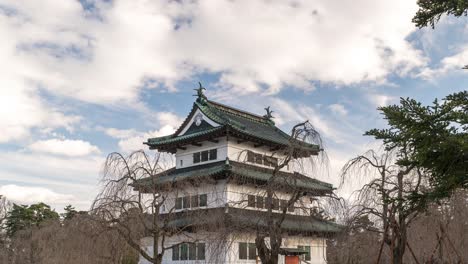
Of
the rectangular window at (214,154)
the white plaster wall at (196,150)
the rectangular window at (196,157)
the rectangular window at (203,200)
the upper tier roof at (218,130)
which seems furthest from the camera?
the rectangular window at (196,157)

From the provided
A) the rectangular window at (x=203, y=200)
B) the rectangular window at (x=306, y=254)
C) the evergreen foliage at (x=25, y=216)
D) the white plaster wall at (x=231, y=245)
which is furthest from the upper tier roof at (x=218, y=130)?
the evergreen foliage at (x=25, y=216)

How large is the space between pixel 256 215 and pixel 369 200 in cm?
683

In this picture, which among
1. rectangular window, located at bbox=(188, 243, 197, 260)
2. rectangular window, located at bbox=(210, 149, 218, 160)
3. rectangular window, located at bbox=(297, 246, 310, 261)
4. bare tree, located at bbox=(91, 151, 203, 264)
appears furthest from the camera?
rectangular window, located at bbox=(297, 246, 310, 261)

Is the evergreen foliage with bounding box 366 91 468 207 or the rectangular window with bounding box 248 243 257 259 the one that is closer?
the evergreen foliage with bounding box 366 91 468 207

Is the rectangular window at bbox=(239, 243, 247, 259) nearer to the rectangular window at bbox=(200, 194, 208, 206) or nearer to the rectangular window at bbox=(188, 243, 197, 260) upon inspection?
the rectangular window at bbox=(188, 243, 197, 260)

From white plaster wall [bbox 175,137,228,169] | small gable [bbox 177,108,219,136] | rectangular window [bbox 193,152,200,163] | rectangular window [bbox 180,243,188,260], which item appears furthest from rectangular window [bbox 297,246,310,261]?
small gable [bbox 177,108,219,136]

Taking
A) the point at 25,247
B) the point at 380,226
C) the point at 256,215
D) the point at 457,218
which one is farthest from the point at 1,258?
the point at 457,218

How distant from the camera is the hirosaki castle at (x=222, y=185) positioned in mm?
19359

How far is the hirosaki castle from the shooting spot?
1936 centimetres

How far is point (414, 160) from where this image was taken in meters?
8.38

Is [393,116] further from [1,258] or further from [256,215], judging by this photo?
[1,258]

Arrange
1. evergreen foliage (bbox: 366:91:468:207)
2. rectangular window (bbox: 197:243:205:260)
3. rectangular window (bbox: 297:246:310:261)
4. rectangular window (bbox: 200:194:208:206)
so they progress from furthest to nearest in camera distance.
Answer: rectangular window (bbox: 297:246:310:261) < rectangular window (bbox: 200:194:208:206) < rectangular window (bbox: 197:243:205:260) < evergreen foliage (bbox: 366:91:468:207)

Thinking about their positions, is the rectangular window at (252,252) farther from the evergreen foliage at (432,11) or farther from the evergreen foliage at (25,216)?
the evergreen foliage at (25,216)

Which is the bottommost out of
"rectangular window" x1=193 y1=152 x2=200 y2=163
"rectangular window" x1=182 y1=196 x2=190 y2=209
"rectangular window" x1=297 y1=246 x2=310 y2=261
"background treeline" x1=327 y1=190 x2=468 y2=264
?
"rectangular window" x1=297 y1=246 x2=310 y2=261
